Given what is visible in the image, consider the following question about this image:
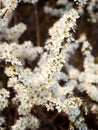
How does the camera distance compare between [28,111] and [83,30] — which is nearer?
[28,111]

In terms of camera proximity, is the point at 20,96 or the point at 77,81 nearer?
the point at 20,96

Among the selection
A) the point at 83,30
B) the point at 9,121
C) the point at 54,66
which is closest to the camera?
the point at 54,66

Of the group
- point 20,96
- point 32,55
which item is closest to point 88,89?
point 32,55

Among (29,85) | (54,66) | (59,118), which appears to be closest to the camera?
(54,66)

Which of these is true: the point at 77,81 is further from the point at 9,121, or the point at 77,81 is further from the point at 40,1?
the point at 40,1

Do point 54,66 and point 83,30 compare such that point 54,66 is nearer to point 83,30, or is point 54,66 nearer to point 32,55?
point 32,55

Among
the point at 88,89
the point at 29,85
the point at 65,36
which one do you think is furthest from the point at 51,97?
the point at 88,89

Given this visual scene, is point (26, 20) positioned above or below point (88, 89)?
above

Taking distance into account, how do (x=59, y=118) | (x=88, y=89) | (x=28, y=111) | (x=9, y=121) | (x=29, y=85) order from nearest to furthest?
(x=29, y=85) → (x=28, y=111) → (x=88, y=89) → (x=9, y=121) → (x=59, y=118)

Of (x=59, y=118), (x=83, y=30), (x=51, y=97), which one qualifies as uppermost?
(x=83, y=30)
